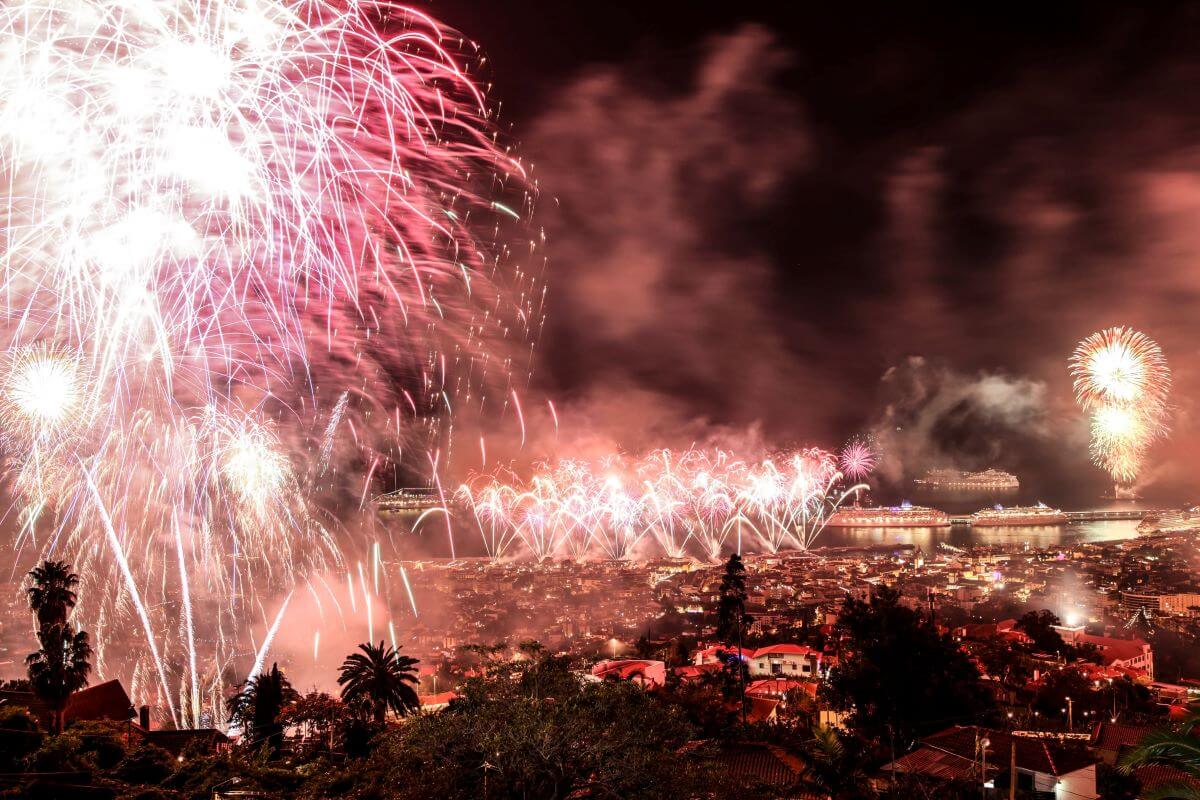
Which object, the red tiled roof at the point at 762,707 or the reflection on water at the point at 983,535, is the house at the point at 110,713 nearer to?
the red tiled roof at the point at 762,707

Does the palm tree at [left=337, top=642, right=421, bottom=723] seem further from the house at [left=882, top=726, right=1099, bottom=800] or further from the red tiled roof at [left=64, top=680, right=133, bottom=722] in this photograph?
the house at [left=882, top=726, right=1099, bottom=800]

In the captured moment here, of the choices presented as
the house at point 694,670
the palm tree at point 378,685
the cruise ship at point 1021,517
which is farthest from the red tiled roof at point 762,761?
the cruise ship at point 1021,517

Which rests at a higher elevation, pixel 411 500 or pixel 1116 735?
pixel 411 500

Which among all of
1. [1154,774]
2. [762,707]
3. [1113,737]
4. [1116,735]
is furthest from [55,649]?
[1116,735]

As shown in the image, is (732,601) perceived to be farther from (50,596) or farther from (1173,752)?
(1173,752)

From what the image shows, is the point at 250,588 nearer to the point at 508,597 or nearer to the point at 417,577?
the point at 508,597
